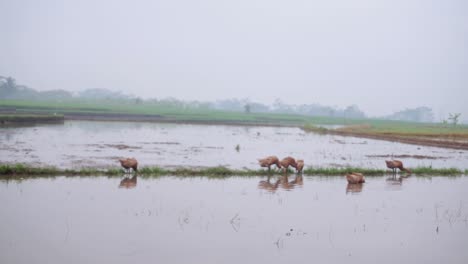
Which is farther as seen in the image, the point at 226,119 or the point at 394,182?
the point at 226,119

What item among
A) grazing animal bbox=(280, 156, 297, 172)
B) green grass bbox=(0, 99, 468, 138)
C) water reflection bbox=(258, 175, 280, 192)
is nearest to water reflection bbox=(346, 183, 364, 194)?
water reflection bbox=(258, 175, 280, 192)

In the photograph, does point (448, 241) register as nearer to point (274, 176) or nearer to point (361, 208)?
point (361, 208)

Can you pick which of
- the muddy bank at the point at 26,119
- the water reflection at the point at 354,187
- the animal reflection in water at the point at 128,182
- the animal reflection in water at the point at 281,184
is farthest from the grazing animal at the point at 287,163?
the muddy bank at the point at 26,119

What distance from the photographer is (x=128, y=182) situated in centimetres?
1291

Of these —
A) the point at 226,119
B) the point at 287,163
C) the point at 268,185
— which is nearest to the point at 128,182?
the point at 268,185

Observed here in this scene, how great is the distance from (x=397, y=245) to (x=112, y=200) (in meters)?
6.16

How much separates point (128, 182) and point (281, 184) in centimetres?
454

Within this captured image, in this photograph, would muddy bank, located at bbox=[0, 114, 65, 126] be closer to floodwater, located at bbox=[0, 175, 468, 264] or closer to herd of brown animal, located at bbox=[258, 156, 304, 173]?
herd of brown animal, located at bbox=[258, 156, 304, 173]

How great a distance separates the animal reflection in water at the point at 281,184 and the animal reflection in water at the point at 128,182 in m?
3.58

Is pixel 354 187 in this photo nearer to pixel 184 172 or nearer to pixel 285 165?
pixel 285 165

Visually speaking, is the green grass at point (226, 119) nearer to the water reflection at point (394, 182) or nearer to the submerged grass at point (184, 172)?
the submerged grass at point (184, 172)

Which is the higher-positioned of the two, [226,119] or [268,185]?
[226,119]

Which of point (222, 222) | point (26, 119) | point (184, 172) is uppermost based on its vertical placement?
point (26, 119)

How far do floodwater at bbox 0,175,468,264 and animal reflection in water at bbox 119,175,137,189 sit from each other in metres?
0.03
